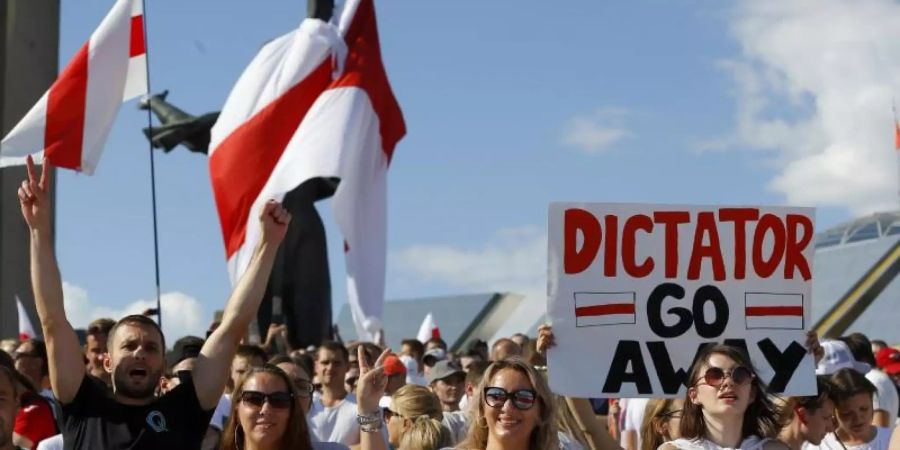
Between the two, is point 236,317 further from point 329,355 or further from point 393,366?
point 393,366

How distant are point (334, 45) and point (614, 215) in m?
12.2

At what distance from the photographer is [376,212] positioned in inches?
734

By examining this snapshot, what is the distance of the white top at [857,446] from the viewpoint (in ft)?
21.2

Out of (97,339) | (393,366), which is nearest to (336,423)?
(393,366)

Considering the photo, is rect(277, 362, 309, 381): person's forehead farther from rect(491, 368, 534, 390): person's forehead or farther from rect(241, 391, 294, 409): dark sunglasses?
rect(491, 368, 534, 390): person's forehead

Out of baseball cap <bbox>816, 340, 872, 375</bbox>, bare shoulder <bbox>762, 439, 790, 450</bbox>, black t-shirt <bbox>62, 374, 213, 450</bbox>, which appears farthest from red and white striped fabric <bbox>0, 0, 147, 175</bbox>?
bare shoulder <bbox>762, 439, 790, 450</bbox>

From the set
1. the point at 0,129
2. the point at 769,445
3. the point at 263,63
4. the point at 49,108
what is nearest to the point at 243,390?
the point at 769,445

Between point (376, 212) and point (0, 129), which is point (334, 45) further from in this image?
point (0, 129)

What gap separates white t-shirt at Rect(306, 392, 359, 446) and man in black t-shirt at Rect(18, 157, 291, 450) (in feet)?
9.07

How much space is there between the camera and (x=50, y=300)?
4676 millimetres

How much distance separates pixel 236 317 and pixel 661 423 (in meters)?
2.07

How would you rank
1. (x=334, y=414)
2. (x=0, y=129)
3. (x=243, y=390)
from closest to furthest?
(x=243, y=390) < (x=334, y=414) < (x=0, y=129)

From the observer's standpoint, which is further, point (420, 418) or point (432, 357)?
point (432, 357)

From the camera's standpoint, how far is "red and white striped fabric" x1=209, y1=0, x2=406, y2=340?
17.4 m
